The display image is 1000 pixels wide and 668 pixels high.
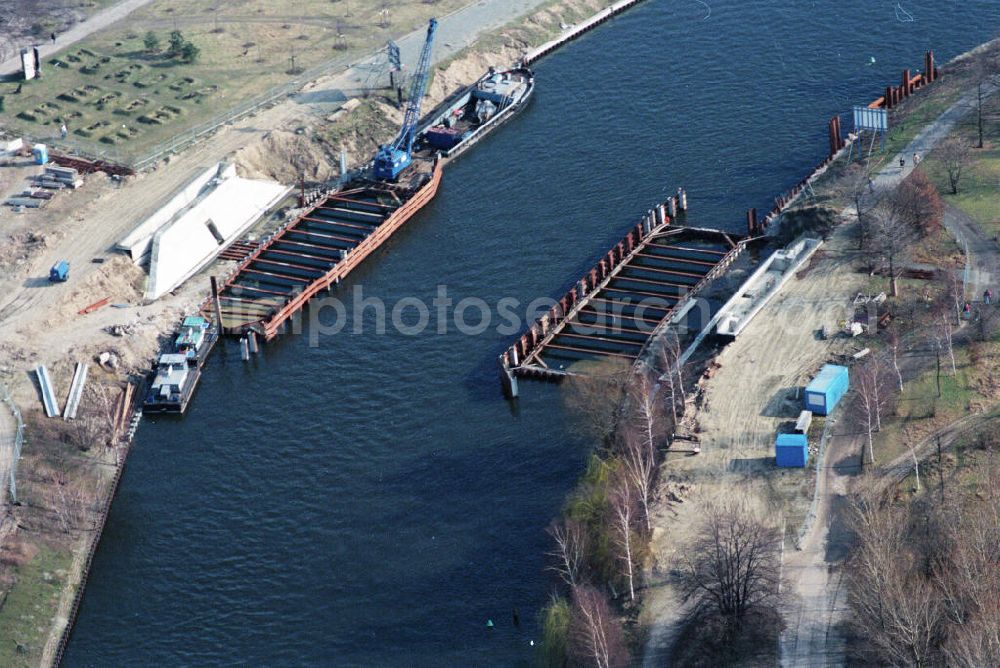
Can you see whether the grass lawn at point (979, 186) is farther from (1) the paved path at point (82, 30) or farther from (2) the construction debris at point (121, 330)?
(1) the paved path at point (82, 30)

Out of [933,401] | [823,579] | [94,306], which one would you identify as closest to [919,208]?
[933,401]

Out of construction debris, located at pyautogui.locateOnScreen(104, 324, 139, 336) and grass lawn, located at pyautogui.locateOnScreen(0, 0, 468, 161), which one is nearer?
construction debris, located at pyautogui.locateOnScreen(104, 324, 139, 336)

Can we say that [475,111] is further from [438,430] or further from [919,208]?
[438,430]

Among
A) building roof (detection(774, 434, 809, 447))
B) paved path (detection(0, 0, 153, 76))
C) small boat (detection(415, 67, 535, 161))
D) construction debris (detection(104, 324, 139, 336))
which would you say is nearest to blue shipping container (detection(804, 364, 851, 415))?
building roof (detection(774, 434, 809, 447))

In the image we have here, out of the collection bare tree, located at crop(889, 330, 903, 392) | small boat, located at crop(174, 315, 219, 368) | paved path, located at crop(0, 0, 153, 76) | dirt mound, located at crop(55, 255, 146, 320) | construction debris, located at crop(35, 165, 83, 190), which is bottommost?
bare tree, located at crop(889, 330, 903, 392)

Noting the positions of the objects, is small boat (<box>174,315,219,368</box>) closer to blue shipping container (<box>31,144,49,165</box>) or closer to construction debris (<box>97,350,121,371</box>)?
construction debris (<box>97,350,121,371</box>)

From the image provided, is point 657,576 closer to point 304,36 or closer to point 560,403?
point 560,403
